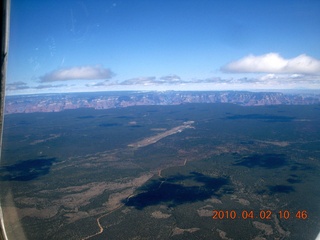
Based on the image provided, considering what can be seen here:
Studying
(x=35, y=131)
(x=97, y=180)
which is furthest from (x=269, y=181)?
(x=35, y=131)

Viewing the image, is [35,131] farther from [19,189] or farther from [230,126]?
[230,126]

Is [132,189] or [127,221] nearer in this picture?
[127,221]

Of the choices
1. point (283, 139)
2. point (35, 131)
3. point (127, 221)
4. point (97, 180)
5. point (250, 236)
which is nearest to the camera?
point (250, 236)
